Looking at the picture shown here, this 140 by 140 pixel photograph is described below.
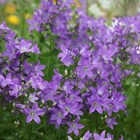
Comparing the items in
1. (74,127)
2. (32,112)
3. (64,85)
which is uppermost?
(64,85)

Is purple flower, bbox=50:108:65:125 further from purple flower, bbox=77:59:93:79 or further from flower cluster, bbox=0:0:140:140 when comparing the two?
purple flower, bbox=77:59:93:79

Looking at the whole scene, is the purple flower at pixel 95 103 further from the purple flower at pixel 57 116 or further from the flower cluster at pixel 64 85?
the purple flower at pixel 57 116

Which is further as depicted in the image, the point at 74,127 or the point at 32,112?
the point at 74,127

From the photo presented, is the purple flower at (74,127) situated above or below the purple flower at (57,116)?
below

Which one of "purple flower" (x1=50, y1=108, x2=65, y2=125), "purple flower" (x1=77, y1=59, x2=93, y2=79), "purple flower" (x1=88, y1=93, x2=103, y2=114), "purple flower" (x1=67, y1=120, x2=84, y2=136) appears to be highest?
"purple flower" (x1=77, y1=59, x2=93, y2=79)

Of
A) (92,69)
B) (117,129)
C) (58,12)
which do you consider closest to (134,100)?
(117,129)

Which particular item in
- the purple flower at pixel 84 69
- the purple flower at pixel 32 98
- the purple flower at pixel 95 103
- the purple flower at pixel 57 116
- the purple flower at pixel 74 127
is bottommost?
the purple flower at pixel 74 127

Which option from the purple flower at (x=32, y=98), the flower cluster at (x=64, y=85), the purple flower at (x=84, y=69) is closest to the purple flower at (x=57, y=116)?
the flower cluster at (x=64, y=85)

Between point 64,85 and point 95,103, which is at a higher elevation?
point 64,85

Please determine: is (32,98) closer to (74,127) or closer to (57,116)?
(57,116)

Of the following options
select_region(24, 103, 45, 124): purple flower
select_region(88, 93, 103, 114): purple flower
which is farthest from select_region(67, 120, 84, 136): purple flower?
select_region(24, 103, 45, 124): purple flower

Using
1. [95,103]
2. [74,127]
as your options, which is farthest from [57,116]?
[95,103]
